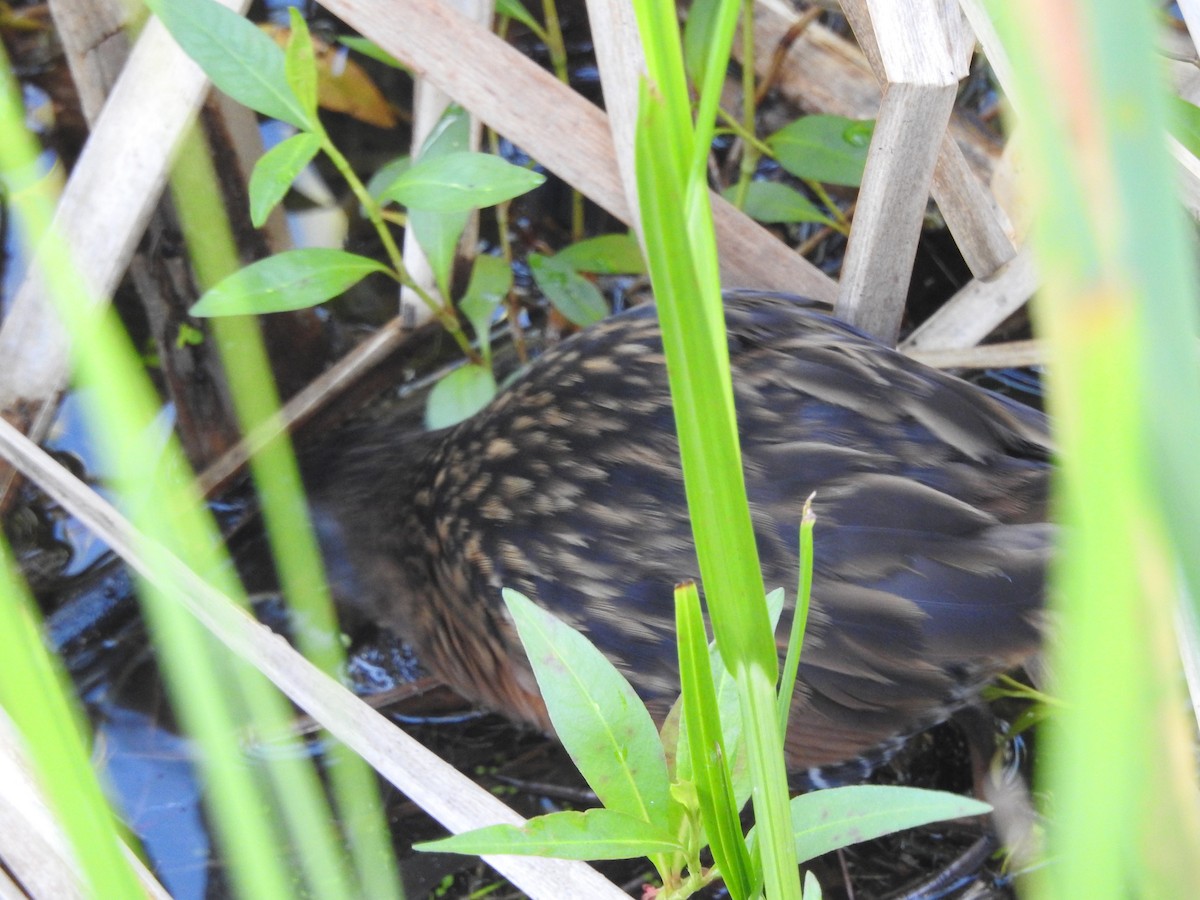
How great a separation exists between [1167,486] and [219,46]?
48.9 inches

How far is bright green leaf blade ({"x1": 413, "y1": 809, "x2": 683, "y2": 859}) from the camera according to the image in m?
0.81

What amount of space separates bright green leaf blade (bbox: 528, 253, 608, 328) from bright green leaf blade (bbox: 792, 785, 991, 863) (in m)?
1.05

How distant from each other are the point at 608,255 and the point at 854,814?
109 centimetres

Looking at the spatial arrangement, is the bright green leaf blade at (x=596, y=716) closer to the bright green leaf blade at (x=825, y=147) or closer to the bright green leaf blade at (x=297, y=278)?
the bright green leaf blade at (x=297, y=278)

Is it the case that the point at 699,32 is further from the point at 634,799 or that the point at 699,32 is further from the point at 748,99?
the point at 634,799

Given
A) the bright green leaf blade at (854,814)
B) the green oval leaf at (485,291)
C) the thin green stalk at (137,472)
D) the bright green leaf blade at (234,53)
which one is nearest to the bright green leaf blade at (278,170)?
the bright green leaf blade at (234,53)

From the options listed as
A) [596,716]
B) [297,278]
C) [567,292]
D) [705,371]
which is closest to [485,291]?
[567,292]

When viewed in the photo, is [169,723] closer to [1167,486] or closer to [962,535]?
[962,535]

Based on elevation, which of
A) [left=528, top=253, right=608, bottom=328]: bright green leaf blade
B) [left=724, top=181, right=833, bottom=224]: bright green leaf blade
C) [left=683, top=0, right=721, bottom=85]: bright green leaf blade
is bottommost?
[left=528, top=253, right=608, bottom=328]: bright green leaf blade

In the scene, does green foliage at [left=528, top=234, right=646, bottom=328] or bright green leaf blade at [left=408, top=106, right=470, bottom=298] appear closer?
bright green leaf blade at [left=408, top=106, right=470, bottom=298]

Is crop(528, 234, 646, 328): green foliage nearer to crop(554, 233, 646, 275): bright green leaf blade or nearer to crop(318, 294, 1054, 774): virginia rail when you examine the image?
crop(554, 233, 646, 275): bright green leaf blade

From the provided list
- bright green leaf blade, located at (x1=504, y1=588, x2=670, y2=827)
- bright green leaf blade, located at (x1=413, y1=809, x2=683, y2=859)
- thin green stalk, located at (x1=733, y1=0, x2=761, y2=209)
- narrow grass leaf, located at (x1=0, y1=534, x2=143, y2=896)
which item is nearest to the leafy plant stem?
thin green stalk, located at (x1=733, y1=0, x2=761, y2=209)

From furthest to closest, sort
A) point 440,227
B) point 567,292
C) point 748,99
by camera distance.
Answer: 1. point 748,99
2. point 567,292
3. point 440,227

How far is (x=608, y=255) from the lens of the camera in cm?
177
